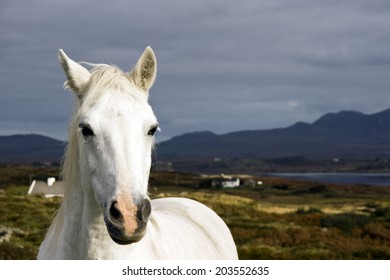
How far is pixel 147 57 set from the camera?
5.16 metres

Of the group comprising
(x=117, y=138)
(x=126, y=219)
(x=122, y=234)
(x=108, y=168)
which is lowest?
(x=122, y=234)

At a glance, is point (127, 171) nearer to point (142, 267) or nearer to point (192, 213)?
point (142, 267)

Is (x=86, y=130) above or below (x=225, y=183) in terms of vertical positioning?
above

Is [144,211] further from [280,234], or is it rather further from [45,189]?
[45,189]

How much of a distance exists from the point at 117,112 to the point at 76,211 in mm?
969

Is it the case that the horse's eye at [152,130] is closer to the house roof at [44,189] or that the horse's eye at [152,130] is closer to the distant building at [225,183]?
the house roof at [44,189]

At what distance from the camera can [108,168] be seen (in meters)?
4.52

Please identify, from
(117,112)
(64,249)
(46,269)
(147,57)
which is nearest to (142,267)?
(64,249)

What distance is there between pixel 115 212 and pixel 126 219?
11cm

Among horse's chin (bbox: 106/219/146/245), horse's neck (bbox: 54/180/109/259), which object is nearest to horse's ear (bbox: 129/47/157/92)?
horse's neck (bbox: 54/180/109/259)

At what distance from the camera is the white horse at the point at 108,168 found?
4262mm

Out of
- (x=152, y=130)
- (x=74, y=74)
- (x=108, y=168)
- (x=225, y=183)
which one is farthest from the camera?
(x=225, y=183)

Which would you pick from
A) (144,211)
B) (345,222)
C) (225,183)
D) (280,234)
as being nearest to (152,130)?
(144,211)

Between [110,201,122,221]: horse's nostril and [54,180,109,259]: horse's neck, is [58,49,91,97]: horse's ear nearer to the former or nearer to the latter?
[54,180,109,259]: horse's neck
